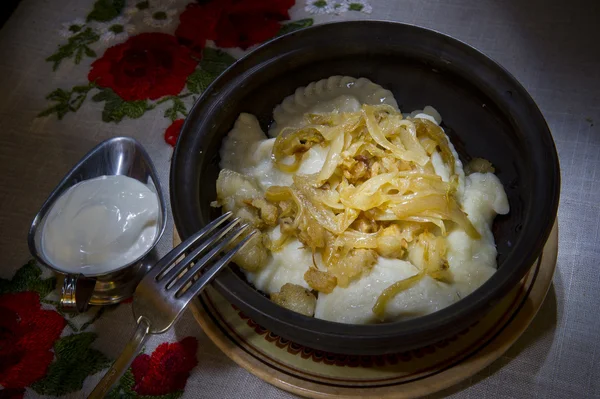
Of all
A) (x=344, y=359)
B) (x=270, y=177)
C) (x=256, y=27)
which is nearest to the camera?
(x=344, y=359)

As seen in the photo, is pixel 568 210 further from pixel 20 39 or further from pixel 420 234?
pixel 20 39

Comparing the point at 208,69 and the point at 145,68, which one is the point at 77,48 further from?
the point at 208,69

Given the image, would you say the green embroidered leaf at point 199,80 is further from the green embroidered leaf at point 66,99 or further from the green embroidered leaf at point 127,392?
the green embroidered leaf at point 127,392

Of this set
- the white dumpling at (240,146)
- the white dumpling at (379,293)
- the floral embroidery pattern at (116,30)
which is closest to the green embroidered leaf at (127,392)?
the white dumpling at (379,293)

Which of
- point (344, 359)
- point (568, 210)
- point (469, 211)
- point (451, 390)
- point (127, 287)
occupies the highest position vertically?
point (469, 211)

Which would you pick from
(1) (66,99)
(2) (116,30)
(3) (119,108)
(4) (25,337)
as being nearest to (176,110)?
(3) (119,108)

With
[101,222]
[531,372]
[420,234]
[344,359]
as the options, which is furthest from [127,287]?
[531,372]
